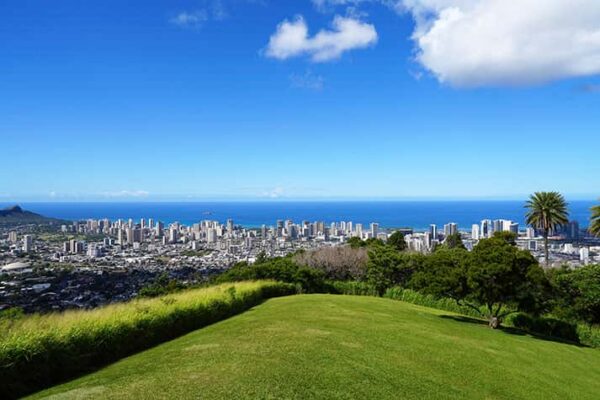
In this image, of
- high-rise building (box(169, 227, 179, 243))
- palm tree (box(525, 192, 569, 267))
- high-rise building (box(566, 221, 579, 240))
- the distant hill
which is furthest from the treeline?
high-rise building (box(566, 221, 579, 240))

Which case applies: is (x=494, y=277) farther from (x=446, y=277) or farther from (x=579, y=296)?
(x=579, y=296)

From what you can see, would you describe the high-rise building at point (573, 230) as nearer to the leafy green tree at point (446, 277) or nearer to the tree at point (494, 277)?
the tree at point (494, 277)

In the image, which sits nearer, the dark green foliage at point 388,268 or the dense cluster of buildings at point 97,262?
the dense cluster of buildings at point 97,262

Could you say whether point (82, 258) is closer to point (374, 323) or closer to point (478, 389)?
point (374, 323)

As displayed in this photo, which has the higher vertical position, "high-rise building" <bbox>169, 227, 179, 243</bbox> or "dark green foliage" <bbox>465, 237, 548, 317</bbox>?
"dark green foliage" <bbox>465, 237, 548, 317</bbox>

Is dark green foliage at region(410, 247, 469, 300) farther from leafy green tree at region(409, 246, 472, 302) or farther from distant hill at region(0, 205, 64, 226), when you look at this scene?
distant hill at region(0, 205, 64, 226)

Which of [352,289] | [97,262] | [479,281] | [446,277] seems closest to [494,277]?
[479,281]

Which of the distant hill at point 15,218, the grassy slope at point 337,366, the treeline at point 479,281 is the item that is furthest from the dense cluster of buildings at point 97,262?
the grassy slope at point 337,366
